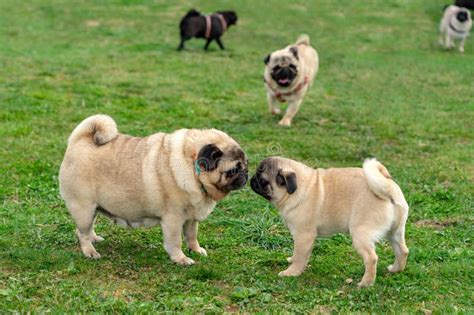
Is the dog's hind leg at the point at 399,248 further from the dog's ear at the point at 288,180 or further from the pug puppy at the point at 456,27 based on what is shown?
the pug puppy at the point at 456,27

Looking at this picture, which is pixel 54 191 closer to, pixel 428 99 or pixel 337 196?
pixel 337 196

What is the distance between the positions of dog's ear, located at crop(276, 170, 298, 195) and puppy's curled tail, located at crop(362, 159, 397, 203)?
0.60 m

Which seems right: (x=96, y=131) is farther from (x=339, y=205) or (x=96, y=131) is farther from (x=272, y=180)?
(x=339, y=205)

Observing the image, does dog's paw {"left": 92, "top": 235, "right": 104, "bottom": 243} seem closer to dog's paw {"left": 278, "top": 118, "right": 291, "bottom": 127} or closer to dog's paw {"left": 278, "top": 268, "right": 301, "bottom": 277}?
dog's paw {"left": 278, "top": 268, "right": 301, "bottom": 277}

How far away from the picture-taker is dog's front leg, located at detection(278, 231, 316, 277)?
19.2 feet

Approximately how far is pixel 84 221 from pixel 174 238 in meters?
0.80

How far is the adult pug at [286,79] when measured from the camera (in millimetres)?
11570

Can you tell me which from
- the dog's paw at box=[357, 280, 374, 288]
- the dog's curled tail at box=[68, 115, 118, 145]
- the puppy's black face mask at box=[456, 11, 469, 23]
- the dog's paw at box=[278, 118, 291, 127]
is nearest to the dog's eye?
the dog's curled tail at box=[68, 115, 118, 145]

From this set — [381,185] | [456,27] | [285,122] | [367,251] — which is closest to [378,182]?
[381,185]

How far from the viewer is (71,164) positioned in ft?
20.0

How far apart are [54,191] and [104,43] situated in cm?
1175

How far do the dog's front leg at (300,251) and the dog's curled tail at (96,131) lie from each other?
188cm

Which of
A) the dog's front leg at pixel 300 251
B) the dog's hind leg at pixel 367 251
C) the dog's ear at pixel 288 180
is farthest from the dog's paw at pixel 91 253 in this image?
the dog's hind leg at pixel 367 251

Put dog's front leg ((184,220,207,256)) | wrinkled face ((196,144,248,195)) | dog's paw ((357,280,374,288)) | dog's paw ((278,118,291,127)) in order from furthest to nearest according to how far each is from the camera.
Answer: dog's paw ((278,118,291,127)), dog's front leg ((184,220,207,256)), wrinkled face ((196,144,248,195)), dog's paw ((357,280,374,288))
